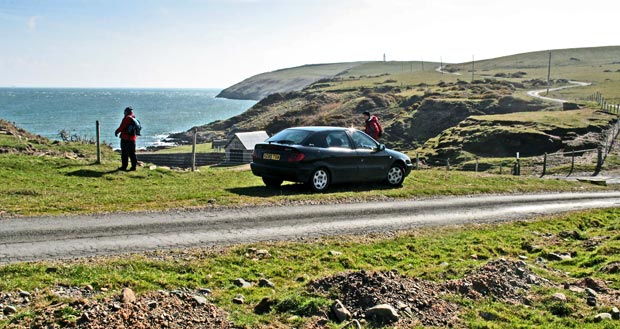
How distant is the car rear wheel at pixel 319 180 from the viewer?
15320 millimetres

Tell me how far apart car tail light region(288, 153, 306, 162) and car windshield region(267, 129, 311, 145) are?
498 mm

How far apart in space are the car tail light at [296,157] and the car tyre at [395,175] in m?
3.57

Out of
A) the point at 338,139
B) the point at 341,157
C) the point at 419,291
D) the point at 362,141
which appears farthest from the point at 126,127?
the point at 419,291

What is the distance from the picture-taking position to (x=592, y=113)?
5181 cm

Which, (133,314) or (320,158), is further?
(320,158)

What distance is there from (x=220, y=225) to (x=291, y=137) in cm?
527

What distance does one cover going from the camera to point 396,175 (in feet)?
57.9

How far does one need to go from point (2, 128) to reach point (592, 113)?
47320 millimetres

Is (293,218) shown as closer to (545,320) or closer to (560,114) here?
(545,320)

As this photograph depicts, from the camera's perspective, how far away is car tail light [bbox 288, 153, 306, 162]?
14.9 m

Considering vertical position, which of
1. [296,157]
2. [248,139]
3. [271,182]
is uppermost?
[296,157]

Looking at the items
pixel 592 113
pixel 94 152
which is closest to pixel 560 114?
pixel 592 113

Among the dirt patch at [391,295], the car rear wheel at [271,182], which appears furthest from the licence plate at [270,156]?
the dirt patch at [391,295]

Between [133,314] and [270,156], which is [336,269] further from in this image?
[270,156]
